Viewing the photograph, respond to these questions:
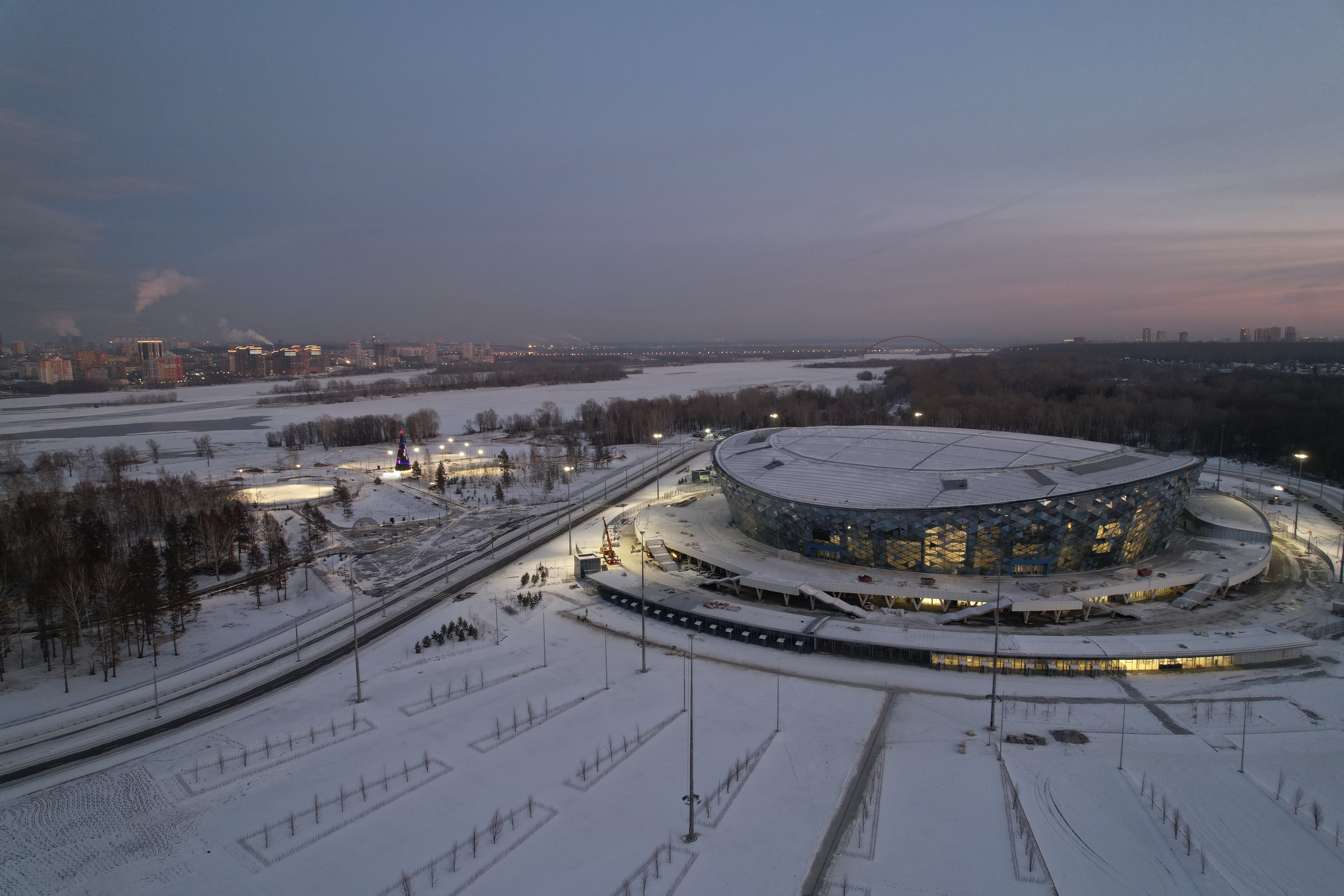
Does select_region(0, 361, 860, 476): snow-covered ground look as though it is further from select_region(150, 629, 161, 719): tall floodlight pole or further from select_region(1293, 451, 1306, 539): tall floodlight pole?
select_region(1293, 451, 1306, 539): tall floodlight pole

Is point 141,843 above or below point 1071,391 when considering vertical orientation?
below

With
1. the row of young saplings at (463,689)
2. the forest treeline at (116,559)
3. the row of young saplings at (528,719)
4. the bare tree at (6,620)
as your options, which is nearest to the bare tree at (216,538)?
the forest treeline at (116,559)

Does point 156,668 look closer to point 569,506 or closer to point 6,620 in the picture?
point 6,620

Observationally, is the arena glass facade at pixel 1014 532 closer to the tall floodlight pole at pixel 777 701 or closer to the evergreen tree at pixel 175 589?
the tall floodlight pole at pixel 777 701

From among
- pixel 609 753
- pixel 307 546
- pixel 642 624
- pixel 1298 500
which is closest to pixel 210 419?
pixel 307 546

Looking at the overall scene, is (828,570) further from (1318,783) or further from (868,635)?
(1318,783)

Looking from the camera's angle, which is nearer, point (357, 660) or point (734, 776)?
point (734, 776)

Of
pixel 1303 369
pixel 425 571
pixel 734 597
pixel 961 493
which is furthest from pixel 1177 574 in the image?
pixel 1303 369
